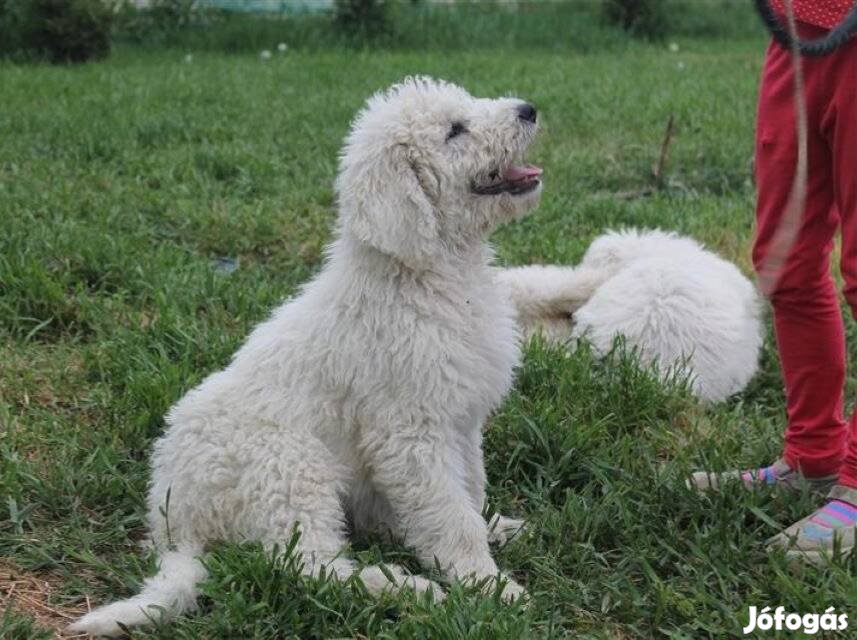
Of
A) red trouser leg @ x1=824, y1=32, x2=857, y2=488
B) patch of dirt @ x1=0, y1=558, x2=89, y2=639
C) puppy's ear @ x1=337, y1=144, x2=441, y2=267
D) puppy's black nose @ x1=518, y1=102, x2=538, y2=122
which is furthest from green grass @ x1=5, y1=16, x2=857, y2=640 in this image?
puppy's black nose @ x1=518, y1=102, x2=538, y2=122

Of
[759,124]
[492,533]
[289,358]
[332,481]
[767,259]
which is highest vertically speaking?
[759,124]

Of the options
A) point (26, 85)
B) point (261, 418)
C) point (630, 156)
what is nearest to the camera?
point (261, 418)

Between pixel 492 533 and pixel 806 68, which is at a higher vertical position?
pixel 806 68

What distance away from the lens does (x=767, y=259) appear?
3.38 metres

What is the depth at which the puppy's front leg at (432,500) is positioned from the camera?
10.7ft

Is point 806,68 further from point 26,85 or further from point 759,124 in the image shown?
point 26,85

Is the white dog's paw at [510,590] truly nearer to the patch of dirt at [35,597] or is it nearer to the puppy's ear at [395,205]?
the puppy's ear at [395,205]

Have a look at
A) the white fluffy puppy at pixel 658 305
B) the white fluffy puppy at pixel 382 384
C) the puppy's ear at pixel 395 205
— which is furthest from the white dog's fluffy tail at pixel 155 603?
the white fluffy puppy at pixel 658 305

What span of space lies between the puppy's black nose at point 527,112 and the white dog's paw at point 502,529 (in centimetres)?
119

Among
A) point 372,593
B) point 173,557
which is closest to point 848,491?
point 372,593

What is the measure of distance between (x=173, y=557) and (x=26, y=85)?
7.29m

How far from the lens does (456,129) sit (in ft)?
11.5

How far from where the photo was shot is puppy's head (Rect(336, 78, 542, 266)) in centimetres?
337

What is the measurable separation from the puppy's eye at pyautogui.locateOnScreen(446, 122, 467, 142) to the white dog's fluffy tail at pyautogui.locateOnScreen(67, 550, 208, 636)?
54.8 inches
